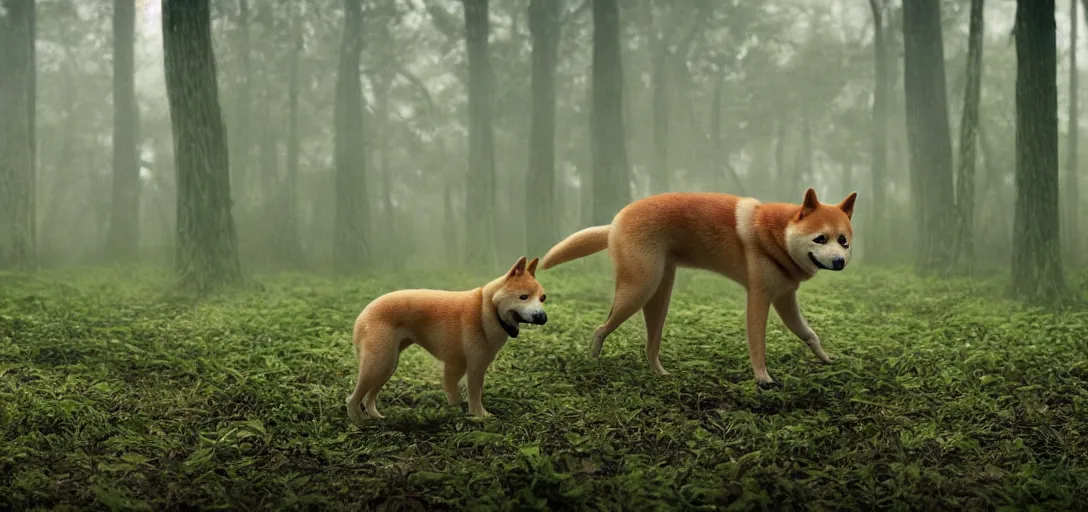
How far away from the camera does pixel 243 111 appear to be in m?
20.2

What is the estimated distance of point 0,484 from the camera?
335 centimetres

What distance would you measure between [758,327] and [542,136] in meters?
10.3

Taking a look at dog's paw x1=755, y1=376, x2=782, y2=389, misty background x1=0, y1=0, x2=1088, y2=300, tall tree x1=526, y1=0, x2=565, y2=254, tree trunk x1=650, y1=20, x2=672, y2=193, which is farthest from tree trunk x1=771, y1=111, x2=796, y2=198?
dog's paw x1=755, y1=376, x2=782, y2=389

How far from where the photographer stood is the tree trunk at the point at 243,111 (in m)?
19.2

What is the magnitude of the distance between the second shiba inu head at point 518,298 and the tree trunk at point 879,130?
1389cm

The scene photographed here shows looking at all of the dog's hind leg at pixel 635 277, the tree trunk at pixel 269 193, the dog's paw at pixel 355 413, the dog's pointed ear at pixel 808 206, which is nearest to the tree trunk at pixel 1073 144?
the dog's pointed ear at pixel 808 206

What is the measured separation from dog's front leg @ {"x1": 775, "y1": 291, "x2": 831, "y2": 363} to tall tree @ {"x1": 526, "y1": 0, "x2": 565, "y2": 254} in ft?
28.2

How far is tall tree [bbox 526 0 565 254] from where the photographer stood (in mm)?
13922

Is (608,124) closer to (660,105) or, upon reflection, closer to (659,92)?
(660,105)

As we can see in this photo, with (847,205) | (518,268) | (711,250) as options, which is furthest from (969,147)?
(518,268)

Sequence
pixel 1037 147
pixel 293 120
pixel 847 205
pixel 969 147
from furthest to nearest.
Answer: pixel 293 120 → pixel 969 147 → pixel 1037 147 → pixel 847 205

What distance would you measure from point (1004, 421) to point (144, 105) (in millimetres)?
21821

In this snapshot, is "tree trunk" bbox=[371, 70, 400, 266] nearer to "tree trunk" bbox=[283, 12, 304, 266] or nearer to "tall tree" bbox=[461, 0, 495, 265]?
"tree trunk" bbox=[283, 12, 304, 266]

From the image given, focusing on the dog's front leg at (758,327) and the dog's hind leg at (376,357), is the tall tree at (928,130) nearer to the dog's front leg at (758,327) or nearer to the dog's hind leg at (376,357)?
the dog's front leg at (758,327)
